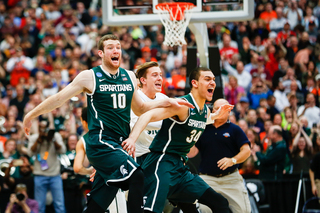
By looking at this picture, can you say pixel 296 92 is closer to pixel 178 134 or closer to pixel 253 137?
pixel 253 137

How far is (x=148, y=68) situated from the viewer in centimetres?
746

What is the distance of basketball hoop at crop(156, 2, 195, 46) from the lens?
8.84 metres

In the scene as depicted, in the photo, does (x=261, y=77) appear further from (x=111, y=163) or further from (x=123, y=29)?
(x=111, y=163)

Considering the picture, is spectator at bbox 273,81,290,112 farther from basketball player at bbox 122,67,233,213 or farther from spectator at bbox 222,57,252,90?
basketball player at bbox 122,67,233,213

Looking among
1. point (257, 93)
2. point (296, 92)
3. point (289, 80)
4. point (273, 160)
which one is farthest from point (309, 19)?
point (273, 160)

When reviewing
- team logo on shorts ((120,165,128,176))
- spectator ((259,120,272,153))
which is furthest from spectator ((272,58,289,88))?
team logo on shorts ((120,165,128,176))

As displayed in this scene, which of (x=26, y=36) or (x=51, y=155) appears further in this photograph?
(x=26, y=36)

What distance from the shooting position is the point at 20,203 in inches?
406

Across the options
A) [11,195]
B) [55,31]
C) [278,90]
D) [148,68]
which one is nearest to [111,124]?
[148,68]

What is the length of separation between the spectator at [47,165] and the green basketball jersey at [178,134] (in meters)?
4.99

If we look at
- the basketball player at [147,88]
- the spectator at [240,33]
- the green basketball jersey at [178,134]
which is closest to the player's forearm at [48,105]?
the green basketball jersey at [178,134]

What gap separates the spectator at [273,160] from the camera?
10422mm

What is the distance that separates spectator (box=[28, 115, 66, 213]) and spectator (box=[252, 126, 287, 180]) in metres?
4.30

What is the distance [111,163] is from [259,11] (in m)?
12.4
